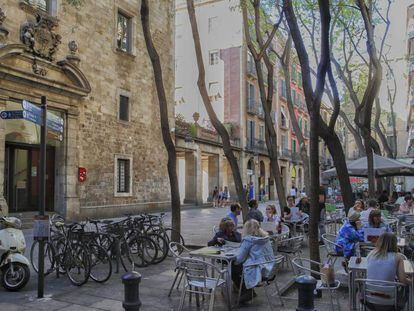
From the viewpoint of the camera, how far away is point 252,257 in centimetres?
554

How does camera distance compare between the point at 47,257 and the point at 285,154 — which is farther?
the point at 285,154

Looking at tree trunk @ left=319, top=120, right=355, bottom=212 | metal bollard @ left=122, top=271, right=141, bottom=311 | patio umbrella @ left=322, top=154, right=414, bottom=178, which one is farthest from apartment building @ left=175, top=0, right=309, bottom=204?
metal bollard @ left=122, top=271, right=141, bottom=311

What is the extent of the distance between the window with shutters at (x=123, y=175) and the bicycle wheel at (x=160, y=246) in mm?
11422

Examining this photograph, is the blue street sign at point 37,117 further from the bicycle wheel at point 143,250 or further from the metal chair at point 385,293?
the metal chair at point 385,293

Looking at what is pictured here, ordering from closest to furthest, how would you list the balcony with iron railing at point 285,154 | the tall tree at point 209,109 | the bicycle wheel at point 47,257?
the bicycle wheel at point 47,257 → the tall tree at point 209,109 → the balcony with iron railing at point 285,154

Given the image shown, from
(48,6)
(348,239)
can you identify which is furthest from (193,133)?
(348,239)

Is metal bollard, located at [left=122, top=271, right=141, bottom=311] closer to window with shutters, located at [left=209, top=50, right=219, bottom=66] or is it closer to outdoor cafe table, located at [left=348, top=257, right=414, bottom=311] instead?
outdoor cafe table, located at [left=348, top=257, right=414, bottom=311]

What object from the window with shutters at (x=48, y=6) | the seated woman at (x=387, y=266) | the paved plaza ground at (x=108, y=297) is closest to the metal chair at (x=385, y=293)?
the seated woman at (x=387, y=266)

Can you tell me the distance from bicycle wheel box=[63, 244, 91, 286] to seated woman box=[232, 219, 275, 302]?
8.00 ft

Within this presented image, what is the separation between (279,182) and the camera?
13.5 meters

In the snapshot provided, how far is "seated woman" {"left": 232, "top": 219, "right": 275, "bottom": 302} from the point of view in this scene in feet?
17.8

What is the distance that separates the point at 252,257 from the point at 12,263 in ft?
11.7

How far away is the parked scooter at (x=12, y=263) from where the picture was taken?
21.2 ft

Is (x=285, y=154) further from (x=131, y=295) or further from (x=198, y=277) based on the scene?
(x=131, y=295)
